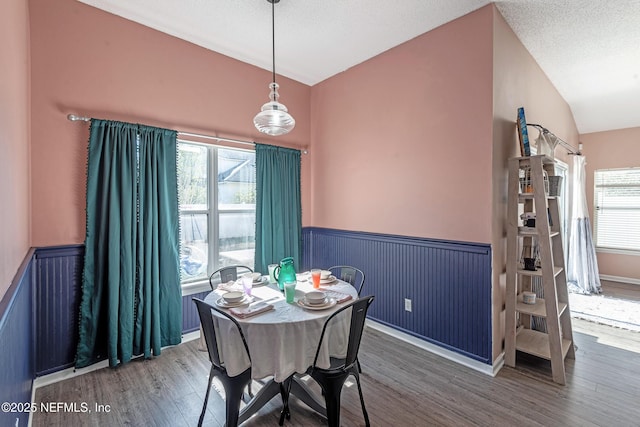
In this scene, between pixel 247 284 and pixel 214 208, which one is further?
pixel 214 208

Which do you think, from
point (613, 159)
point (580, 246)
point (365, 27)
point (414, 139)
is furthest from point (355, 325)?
point (613, 159)

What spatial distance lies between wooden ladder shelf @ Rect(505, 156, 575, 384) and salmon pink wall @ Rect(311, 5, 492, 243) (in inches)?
12.4

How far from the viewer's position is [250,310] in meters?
1.80

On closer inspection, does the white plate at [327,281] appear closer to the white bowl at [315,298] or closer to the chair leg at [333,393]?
the white bowl at [315,298]

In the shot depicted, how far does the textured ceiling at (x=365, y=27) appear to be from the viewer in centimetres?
251

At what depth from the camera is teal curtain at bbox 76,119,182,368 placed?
2.48 metres

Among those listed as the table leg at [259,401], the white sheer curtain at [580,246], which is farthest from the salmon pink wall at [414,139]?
the white sheer curtain at [580,246]

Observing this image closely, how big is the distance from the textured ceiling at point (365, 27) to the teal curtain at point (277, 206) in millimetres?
1100

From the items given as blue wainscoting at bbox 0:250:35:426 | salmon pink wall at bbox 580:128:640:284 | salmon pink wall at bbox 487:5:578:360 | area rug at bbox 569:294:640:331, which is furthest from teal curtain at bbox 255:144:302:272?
salmon pink wall at bbox 580:128:640:284

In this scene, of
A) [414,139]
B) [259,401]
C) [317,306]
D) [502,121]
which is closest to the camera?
[317,306]

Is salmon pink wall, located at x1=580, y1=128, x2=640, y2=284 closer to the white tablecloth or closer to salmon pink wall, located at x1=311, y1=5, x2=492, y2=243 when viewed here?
salmon pink wall, located at x1=311, y1=5, x2=492, y2=243

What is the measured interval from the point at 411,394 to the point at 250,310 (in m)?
1.41

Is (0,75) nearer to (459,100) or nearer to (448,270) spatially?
(459,100)

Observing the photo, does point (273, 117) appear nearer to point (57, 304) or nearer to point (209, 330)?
point (209, 330)
